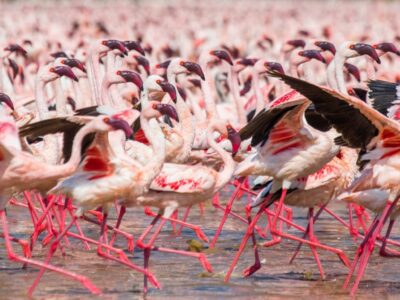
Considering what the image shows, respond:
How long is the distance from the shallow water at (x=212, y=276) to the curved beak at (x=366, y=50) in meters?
1.70

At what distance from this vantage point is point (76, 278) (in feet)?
30.6

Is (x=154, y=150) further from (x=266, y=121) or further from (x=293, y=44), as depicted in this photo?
(x=293, y=44)

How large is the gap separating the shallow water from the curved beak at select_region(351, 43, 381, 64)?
1698 millimetres

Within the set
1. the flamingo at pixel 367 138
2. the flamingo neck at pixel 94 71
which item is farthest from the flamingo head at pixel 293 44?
the flamingo at pixel 367 138

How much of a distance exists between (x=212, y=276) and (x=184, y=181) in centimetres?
76

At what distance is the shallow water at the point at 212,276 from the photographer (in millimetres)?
9594

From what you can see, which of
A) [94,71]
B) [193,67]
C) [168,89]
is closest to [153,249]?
[168,89]

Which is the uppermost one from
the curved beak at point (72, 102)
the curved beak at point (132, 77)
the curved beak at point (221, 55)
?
the curved beak at point (132, 77)

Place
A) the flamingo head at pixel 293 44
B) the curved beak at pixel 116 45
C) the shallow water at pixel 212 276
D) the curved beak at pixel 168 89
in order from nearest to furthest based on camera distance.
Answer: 1. the shallow water at pixel 212 276
2. the curved beak at pixel 168 89
3. the curved beak at pixel 116 45
4. the flamingo head at pixel 293 44

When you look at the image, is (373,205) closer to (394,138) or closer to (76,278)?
(394,138)

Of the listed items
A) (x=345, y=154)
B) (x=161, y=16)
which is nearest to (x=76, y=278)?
(x=345, y=154)

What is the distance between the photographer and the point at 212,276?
10.3 m

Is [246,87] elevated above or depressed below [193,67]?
below

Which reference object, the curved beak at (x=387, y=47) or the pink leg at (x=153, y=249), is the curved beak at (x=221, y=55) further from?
the pink leg at (x=153, y=249)
